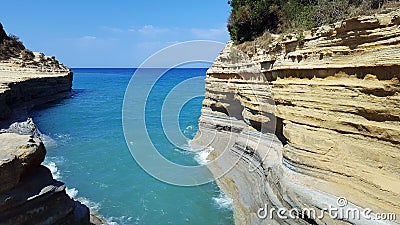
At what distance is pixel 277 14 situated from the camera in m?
13.1

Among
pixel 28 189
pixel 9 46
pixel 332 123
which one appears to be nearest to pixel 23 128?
pixel 28 189

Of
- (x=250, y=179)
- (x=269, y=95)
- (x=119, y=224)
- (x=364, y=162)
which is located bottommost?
(x=119, y=224)

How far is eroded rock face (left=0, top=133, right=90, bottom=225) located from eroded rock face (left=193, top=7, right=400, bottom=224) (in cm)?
449

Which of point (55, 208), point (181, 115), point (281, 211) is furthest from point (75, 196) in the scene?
point (181, 115)

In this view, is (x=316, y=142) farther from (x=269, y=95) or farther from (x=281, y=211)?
(x=269, y=95)

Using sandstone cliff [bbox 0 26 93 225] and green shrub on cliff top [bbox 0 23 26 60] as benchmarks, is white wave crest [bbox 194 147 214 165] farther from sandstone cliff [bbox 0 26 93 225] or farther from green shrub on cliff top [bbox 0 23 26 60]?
green shrub on cliff top [bbox 0 23 26 60]

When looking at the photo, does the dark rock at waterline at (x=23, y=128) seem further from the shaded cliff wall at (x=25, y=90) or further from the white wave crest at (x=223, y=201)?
the white wave crest at (x=223, y=201)

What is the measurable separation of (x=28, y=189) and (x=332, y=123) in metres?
5.73

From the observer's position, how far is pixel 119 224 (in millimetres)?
8602

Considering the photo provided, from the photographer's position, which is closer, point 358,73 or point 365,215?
point 365,215

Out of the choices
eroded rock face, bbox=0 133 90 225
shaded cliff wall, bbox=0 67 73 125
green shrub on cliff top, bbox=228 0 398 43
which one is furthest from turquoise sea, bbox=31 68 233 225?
green shrub on cliff top, bbox=228 0 398 43

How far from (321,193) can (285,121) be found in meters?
1.99

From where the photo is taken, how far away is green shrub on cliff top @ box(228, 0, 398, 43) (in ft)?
28.0

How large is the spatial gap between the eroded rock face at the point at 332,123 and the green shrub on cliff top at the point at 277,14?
1451 mm
